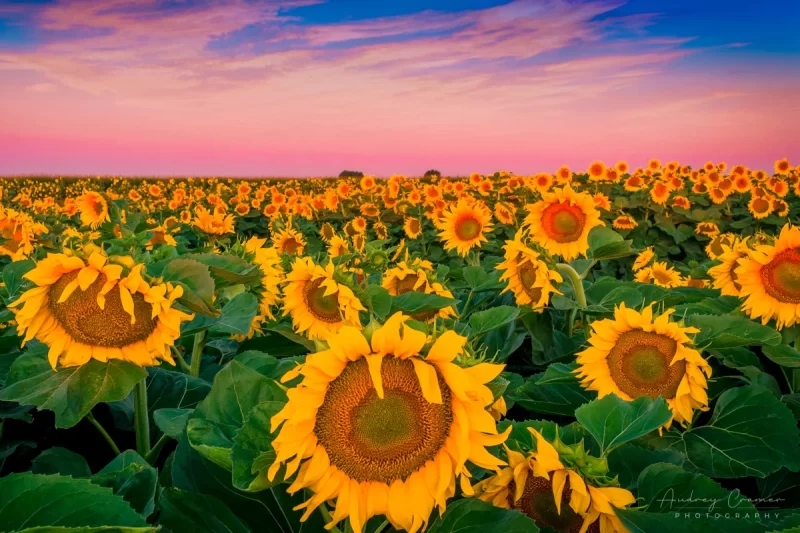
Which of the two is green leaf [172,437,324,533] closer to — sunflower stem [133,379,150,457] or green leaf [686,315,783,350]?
sunflower stem [133,379,150,457]

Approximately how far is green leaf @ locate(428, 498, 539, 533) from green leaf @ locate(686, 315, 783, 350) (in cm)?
134

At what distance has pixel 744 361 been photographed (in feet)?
8.00

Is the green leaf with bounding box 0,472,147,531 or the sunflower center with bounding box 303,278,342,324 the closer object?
the green leaf with bounding box 0,472,147,531

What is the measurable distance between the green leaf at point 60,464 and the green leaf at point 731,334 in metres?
2.02

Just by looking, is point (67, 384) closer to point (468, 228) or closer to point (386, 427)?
point (386, 427)

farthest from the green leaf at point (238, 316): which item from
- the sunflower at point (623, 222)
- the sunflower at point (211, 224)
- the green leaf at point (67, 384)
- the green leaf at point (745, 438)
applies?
the sunflower at point (623, 222)

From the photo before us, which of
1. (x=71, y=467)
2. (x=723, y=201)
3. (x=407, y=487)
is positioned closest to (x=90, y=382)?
(x=71, y=467)

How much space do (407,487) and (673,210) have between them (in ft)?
41.2

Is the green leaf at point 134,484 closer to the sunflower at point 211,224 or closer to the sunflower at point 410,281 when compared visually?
the sunflower at point 410,281

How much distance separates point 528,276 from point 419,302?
3.93 feet

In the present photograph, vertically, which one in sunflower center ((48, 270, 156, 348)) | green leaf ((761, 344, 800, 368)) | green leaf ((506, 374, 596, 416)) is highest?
sunflower center ((48, 270, 156, 348))

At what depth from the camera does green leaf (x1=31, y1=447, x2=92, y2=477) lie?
176cm

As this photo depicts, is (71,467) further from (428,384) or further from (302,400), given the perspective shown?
(428,384)

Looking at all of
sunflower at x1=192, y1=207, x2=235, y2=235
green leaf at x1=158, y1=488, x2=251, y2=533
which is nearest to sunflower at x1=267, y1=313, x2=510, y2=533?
green leaf at x1=158, y1=488, x2=251, y2=533
